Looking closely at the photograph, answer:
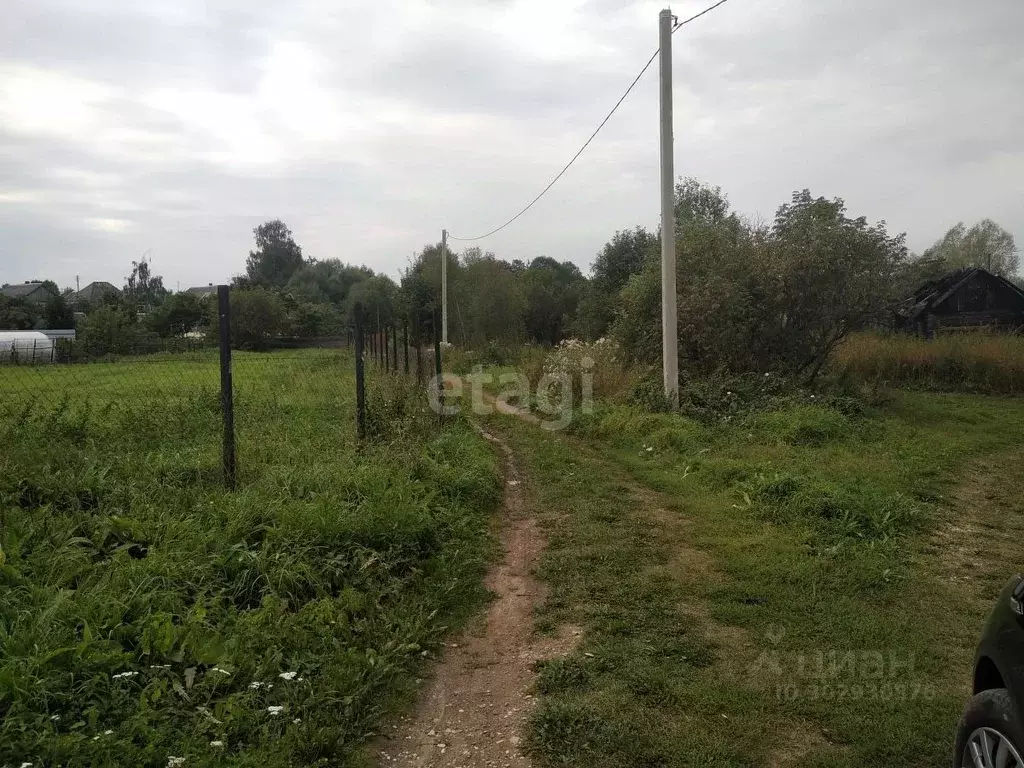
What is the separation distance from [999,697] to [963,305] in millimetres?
23104

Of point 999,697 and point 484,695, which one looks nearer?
point 999,697

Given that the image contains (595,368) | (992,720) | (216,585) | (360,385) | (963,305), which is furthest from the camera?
(963,305)

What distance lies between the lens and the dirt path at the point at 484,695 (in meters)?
2.94

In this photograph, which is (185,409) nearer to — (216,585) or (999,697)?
(216,585)

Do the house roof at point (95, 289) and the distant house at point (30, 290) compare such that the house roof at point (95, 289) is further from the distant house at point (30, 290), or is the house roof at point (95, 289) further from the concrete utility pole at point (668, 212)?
the concrete utility pole at point (668, 212)

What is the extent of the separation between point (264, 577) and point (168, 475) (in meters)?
1.94

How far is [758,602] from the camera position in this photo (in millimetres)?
4398

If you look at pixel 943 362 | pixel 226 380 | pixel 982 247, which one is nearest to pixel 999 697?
pixel 226 380

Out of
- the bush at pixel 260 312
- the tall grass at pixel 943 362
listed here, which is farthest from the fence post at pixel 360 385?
the bush at pixel 260 312

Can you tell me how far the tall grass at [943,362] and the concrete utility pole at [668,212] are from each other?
19.4 ft

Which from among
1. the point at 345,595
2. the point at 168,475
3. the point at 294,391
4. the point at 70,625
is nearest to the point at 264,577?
the point at 345,595

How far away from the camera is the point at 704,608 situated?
4.32 metres

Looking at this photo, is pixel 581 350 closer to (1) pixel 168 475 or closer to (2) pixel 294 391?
(2) pixel 294 391

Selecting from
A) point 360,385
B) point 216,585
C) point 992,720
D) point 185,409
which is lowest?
point 216,585
